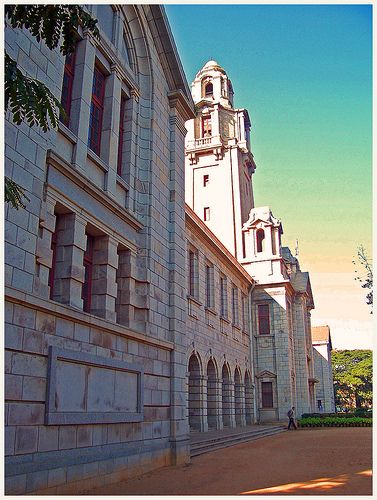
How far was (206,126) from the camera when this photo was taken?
46.0 metres

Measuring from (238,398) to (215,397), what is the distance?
6.21 meters

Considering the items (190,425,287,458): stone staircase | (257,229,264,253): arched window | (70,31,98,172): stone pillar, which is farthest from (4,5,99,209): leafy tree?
(257,229,264,253): arched window

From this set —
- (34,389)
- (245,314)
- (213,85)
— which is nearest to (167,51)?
(34,389)

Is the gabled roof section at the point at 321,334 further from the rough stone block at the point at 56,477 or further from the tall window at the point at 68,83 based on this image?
the rough stone block at the point at 56,477

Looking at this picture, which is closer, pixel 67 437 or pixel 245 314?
pixel 67 437

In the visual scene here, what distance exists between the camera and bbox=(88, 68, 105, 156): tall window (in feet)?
45.4

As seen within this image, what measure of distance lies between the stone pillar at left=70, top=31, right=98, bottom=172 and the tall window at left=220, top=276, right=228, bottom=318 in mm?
20309

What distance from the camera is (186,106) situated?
61.6 feet

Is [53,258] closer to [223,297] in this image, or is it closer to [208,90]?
[223,297]

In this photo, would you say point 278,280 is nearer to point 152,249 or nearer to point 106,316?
point 152,249

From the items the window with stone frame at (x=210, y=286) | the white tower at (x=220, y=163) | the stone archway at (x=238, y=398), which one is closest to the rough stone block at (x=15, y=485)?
the window with stone frame at (x=210, y=286)

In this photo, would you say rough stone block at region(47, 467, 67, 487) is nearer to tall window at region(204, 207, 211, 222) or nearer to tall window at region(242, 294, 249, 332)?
tall window at region(242, 294, 249, 332)

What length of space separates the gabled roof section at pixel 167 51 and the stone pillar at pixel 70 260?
26.6 ft

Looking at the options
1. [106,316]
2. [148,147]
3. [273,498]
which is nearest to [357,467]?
[273,498]
